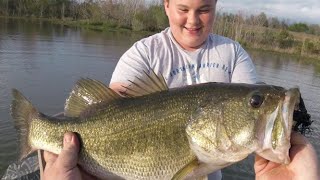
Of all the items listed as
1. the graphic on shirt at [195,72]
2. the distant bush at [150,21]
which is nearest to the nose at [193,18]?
the graphic on shirt at [195,72]

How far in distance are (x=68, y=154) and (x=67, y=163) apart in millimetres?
68

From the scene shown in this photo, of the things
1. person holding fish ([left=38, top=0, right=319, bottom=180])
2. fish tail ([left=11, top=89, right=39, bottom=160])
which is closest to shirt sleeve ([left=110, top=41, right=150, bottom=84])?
person holding fish ([left=38, top=0, right=319, bottom=180])

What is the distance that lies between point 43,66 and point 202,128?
656 inches

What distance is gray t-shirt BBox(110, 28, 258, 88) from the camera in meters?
3.75

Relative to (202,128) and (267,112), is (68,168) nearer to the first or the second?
(202,128)

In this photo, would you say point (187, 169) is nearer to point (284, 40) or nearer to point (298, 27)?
point (284, 40)

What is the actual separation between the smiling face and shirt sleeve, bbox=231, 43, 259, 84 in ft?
1.27

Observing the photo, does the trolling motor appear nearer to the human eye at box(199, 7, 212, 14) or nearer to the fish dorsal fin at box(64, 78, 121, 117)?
the fish dorsal fin at box(64, 78, 121, 117)

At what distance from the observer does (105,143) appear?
116 inches

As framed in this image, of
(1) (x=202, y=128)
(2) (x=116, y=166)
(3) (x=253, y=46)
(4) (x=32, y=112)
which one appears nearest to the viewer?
(1) (x=202, y=128)

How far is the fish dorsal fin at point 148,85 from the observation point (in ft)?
9.72

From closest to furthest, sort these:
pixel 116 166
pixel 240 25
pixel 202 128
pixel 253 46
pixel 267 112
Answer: pixel 267 112 → pixel 202 128 → pixel 116 166 → pixel 253 46 → pixel 240 25

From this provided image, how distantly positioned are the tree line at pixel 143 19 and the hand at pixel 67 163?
45.7m

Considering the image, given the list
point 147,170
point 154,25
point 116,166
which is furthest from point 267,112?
point 154,25
